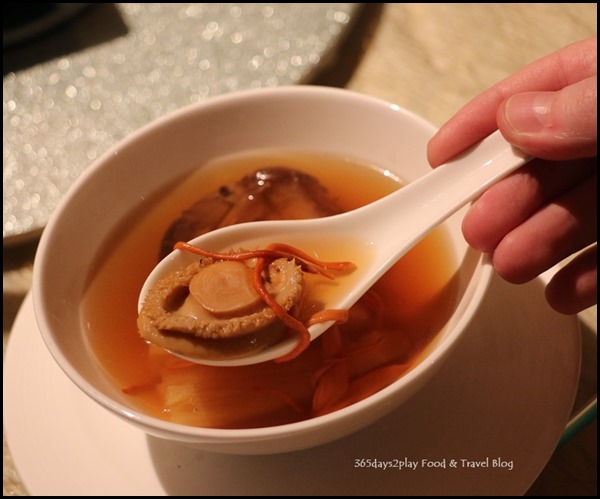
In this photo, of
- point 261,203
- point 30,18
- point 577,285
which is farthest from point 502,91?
point 30,18

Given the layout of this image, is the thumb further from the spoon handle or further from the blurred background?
the blurred background

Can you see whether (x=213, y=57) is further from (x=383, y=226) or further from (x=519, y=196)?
(x=519, y=196)

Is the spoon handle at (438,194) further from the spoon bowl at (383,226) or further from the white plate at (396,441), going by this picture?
the white plate at (396,441)

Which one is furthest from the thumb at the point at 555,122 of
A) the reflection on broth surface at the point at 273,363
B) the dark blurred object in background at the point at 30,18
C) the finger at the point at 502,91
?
the dark blurred object in background at the point at 30,18

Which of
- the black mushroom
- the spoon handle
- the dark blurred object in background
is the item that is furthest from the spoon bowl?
the dark blurred object in background

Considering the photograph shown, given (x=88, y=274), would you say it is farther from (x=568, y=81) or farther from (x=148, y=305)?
(x=568, y=81)

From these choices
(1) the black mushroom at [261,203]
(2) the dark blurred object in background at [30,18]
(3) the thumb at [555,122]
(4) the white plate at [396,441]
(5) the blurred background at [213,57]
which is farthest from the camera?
(2) the dark blurred object in background at [30,18]
